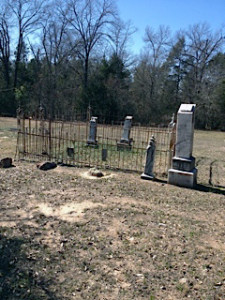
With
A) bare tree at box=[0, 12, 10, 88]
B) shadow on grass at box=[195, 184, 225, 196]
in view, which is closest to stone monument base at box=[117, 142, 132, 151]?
shadow on grass at box=[195, 184, 225, 196]

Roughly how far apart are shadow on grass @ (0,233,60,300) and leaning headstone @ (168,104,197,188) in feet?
14.2

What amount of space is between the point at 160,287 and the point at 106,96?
28.1 metres

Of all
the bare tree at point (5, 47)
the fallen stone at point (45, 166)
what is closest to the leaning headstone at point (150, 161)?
the fallen stone at point (45, 166)

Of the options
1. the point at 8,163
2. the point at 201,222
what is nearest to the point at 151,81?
the point at 8,163

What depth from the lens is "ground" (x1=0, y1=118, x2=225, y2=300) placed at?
3.13 metres

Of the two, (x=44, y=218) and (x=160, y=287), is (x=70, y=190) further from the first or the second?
(x=160, y=287)

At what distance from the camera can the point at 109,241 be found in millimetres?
4102

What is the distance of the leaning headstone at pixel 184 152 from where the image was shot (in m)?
6.75

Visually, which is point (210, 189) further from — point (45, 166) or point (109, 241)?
point (45, 166)

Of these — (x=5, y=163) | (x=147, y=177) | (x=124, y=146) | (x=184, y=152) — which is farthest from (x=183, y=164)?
(x=124, y=146)

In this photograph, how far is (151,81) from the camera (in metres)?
32.6

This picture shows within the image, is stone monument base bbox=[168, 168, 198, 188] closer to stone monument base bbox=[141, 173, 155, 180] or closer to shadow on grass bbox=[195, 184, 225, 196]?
shadow on grass bbox=[195, 184, 225, 196]

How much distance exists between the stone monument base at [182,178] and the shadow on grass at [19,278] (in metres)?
4.29

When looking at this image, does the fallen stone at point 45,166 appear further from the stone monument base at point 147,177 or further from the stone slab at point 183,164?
the stone slab at point 183,164
